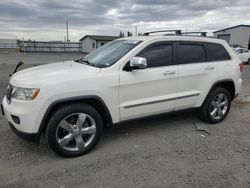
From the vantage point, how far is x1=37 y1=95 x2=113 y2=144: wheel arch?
2885 millimetres

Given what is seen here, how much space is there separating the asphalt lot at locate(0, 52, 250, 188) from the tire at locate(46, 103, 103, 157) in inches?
6.6

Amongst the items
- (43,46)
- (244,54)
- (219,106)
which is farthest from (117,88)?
(43,46)

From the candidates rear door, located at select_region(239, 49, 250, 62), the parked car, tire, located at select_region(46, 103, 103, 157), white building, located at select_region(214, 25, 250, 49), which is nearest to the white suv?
tire, located at select_region(46, 103, 103, 157)

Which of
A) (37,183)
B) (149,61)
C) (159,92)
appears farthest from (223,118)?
(37,183)

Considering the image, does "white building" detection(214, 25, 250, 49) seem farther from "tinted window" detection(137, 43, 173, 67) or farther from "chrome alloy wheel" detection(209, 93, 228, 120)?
"tinted window" detection(137, 43, 173, 67)

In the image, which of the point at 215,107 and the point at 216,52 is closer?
the point at 216,52

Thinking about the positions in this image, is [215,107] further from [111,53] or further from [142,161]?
[111,53]

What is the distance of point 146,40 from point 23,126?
2.32 meters

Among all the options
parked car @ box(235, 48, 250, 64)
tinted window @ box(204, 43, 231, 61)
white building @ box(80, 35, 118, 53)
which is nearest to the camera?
tinted window @ box(204, 43, 231, 61)

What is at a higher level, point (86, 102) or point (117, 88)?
point (117, 88)

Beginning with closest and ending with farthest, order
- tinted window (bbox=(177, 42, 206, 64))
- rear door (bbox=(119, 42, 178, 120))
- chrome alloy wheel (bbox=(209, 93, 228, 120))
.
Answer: rear door (bbox=(119, 42, 178, 120)) < tinted window (bbox=(177, 42, 206, 64)) < chrome alloy wheel (bbox=(209, 93, 228, 120))

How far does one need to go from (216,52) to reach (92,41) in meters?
40.9

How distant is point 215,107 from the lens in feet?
14.8

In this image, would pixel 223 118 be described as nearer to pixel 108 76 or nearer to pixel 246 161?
pixel 246 161
